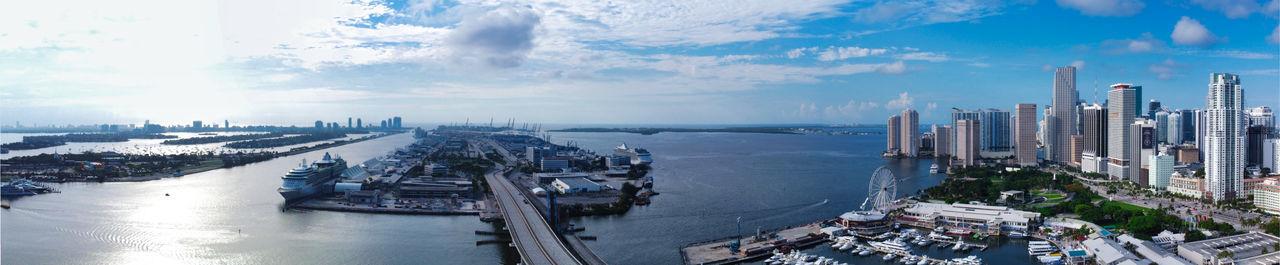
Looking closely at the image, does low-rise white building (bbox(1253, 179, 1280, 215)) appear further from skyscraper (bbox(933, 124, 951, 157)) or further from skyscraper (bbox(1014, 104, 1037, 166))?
skyscraper (bbox(933, 124, 951, 157))

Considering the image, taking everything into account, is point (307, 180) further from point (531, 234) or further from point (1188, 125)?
point (1188, 125)

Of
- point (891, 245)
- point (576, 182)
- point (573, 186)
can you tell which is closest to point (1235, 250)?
point (891, 245)

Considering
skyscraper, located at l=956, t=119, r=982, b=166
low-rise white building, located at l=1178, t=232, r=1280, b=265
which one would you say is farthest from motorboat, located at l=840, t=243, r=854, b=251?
skyscraper, located at l=956, t=119, r=982, b=166

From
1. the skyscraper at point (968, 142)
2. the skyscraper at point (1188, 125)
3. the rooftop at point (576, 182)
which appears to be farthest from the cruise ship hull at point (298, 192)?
the skyscraper at point (1188, 125)

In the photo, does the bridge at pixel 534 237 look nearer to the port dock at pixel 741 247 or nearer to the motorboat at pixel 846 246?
the port dock at pixel 741 247

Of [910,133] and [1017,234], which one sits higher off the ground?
[910,133]

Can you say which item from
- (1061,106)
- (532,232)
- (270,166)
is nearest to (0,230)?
(532,232)
